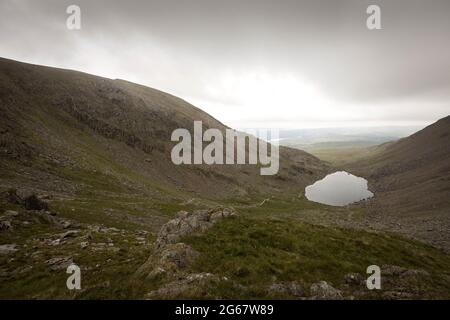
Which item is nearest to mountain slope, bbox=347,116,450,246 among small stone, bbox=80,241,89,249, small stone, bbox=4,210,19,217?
small stone, bbox=80,241,89,249

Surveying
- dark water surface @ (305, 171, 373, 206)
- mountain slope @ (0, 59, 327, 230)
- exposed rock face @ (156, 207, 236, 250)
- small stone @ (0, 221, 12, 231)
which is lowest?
dark water surface @ (305, 171, 373, 206)

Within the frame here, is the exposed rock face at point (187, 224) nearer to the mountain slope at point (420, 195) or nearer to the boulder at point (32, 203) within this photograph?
the boulder at point (32, 203)

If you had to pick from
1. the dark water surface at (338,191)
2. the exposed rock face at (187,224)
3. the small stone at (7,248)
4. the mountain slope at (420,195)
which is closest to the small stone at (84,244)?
the small stone at (7,248)

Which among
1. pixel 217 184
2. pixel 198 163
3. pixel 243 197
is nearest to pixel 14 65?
pixel 198 163

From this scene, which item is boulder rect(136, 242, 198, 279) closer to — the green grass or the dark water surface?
the green grass

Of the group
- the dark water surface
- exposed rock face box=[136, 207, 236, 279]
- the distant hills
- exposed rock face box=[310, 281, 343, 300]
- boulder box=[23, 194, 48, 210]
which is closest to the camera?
exposed rock face box=[310, 281, 343, 300]

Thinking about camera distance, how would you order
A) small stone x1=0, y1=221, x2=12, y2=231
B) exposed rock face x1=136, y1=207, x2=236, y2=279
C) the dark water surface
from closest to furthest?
exposed rock face x1=136, y1=207, x2=236, y2=279
small stone x1=0, y1=221, x2=12, y2=231
the dark water surface

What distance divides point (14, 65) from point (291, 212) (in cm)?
12490

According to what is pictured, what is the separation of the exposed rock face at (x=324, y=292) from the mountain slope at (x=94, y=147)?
4793 cm

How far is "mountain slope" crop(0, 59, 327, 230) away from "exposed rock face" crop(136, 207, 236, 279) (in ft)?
119

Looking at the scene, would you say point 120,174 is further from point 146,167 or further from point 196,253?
point 196,253

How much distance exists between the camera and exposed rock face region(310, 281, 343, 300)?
1852 cm

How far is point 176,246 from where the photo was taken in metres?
21.8
